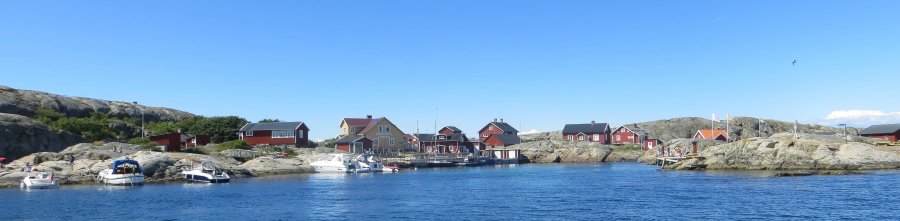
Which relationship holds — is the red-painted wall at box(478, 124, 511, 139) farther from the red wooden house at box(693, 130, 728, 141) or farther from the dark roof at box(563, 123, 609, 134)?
the red wooden house at box(693, 130, 728, 141)

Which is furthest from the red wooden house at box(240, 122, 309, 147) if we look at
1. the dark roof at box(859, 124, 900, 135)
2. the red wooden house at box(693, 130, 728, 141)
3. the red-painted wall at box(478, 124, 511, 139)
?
the dark roof at box(859, 124, 900, 135)

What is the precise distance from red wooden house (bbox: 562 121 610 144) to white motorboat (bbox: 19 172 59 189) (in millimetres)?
97075

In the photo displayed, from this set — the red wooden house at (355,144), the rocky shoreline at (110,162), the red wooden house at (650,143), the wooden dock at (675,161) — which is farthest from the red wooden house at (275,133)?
the red wooden house at (650,143)

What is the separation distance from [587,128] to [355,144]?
48816mm

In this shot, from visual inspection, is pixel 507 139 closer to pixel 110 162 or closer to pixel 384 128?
pixel 384 128

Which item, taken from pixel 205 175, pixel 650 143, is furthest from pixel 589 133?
pixel 205 175

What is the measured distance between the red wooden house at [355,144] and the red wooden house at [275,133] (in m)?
6.98

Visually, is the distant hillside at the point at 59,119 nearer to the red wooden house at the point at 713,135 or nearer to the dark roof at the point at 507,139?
the dark roof at the point at 507,139

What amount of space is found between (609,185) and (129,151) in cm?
4803

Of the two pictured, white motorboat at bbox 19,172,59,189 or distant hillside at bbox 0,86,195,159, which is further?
distant hillside at bbox 0,86,195,159

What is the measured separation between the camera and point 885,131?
102750mm

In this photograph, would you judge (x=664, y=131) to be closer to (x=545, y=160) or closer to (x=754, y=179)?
(x=545, y=160)

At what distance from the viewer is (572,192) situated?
5188cm

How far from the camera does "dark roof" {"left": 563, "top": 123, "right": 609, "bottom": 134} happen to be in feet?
448
